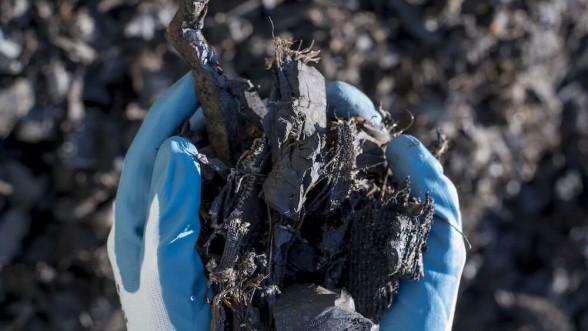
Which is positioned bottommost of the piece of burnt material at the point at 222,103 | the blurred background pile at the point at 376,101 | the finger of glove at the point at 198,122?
the blurred background pile at the point at 376,101

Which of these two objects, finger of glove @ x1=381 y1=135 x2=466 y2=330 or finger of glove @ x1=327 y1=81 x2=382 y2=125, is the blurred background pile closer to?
finger of glove @ x1=327 y1=81 x2=382 y2=125

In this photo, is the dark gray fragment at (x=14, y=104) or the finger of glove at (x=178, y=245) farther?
the dark gray fragment at (x=14, y=104)

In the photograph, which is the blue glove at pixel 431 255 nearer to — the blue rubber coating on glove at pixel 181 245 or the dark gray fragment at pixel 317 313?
the dark gray fragment at pixel 317 313

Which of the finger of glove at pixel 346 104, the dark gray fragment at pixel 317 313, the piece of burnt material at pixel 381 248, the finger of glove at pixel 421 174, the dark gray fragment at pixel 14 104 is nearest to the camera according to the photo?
the dark gray fragment at pixel 317 313

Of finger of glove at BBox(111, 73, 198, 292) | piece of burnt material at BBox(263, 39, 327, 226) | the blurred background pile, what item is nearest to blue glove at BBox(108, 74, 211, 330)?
finger of glove at BBox(111, 73, 198, 292)

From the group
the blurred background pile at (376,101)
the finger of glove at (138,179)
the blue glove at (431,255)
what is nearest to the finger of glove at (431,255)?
the blue glove at (431,255)

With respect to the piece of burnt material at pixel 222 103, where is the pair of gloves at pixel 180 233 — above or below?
below

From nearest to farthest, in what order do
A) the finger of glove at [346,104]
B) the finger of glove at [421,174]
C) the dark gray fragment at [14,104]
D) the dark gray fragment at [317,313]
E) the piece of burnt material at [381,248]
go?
the dark gray fragment at [317,313]
the piece of burnt material at [381,248]
the finger of glove at [421,174]
the finger of glove at [346,104]
the dark gray fragment at [14,104]
